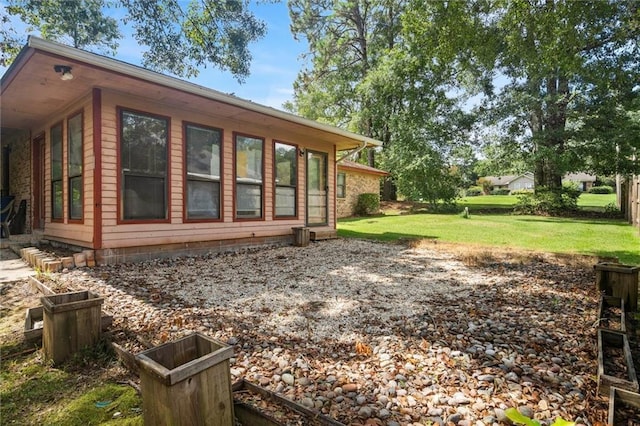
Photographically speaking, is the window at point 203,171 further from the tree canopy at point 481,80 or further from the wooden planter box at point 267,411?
the wooden planter box at point 267,411

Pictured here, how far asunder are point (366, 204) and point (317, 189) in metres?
8.23

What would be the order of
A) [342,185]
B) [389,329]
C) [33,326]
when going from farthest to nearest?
[342,185], [389,329], [33,326]

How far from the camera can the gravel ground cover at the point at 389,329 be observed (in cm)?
177

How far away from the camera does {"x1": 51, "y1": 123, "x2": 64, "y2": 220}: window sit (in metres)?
6.11

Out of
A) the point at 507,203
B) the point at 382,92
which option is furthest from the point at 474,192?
the point at 382,92

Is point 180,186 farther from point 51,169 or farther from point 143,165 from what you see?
point 51,169

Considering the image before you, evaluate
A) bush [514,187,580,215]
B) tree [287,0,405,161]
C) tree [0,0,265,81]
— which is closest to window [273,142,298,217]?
tree [0,0,265,81]

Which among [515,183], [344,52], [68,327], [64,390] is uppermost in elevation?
[344,52]

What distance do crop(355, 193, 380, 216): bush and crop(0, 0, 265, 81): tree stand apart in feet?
28.9

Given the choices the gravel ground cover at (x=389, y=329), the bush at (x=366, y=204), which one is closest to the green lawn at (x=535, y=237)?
the gravel ground cover at (x=389, y=329)

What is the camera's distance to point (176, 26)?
8.37 meters

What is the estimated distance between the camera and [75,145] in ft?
18.4

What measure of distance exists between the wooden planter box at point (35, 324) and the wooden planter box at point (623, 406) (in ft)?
10.0

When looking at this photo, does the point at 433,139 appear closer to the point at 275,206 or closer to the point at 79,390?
the point at 275,206
